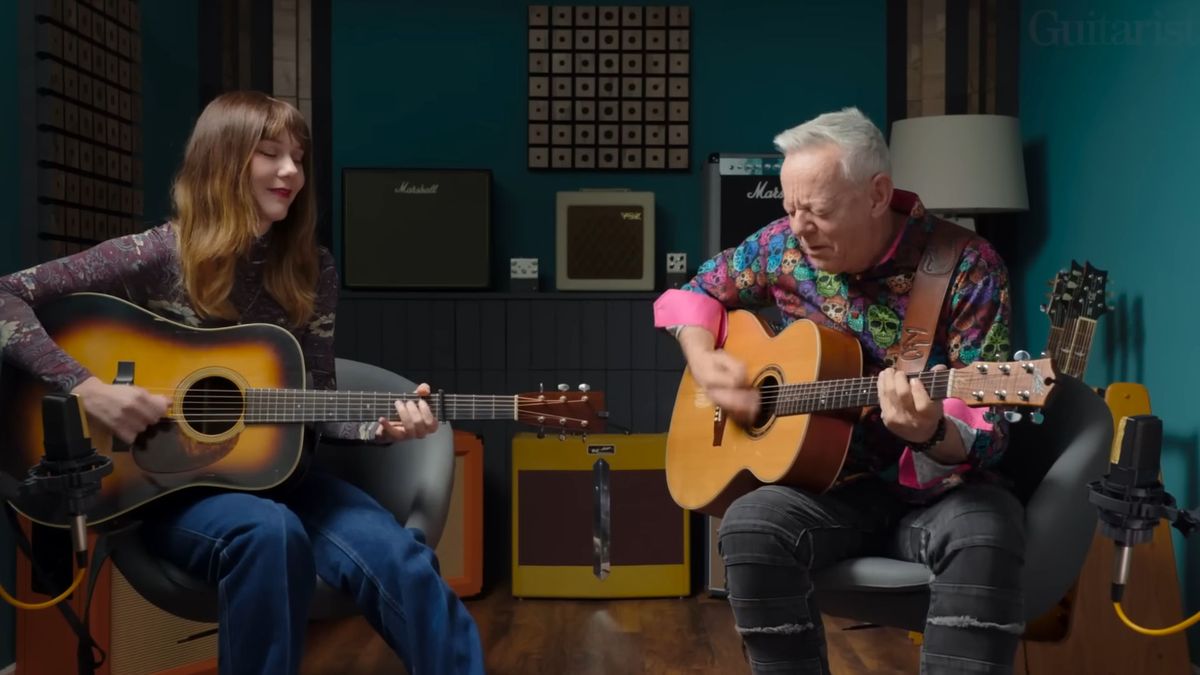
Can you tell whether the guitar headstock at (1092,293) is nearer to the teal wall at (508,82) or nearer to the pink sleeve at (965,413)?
the pink sleeve at (965,413)

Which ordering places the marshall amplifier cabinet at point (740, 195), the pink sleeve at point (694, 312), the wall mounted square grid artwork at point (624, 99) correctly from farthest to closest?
the wall mounted square grid artwork at point (624, 99)
the marshall amplifier cabinet at point (740, 195)
the pink sleeve at point (694, 312)

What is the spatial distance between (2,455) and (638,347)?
85.1 inches

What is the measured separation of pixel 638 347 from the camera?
3688mm

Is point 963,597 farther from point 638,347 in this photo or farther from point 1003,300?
point 638,347

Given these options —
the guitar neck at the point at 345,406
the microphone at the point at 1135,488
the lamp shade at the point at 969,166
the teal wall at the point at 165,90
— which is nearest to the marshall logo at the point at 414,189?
the teal wall at the point at 165,90

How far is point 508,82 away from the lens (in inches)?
156

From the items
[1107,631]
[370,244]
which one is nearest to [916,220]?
[1107,631]

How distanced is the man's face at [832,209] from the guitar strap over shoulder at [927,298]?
0.32 feet

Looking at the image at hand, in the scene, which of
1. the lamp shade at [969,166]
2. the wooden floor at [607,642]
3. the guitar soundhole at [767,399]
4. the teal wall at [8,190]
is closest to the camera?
the guitar soundhole at [767,399]

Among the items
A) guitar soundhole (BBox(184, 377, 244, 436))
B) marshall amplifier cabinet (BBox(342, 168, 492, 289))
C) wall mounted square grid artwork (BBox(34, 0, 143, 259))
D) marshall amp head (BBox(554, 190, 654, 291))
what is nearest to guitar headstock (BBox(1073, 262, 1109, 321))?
marshall amp head (BBox(554, 190, 654, 291))

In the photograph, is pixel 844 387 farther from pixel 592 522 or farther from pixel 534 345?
pixel 534 345

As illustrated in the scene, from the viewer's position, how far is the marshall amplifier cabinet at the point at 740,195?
143 inches

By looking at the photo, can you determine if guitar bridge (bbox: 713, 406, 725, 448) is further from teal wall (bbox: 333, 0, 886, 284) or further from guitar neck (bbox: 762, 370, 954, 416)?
teal wall (bbox: 333, 0, 886, 284)

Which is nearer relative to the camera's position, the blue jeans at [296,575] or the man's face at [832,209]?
the blue jeans at [296,575]
